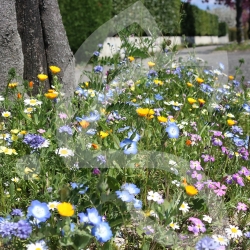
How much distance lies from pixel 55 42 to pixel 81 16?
697cm

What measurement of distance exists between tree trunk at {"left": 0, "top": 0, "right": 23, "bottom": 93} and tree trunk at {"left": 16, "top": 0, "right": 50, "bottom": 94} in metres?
0.27

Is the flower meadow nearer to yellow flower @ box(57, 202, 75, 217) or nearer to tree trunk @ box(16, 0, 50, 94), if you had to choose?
yellow flower @ box(57, 202, 75, 217)

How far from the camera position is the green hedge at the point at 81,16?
32.2 feet

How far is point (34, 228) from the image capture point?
4.65 feet

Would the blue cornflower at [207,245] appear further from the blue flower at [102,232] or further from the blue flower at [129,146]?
the blue flower at [129,146]

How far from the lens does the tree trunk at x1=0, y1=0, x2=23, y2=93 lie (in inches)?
108

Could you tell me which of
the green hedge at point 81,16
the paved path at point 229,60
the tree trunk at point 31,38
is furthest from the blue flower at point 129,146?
the green hedge at point 81,16

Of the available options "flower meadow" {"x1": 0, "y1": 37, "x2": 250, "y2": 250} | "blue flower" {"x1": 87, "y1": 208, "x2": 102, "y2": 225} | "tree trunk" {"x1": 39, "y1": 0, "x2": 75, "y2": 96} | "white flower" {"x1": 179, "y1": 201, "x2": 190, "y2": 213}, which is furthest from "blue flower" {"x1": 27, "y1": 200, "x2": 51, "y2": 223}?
"tree trunk" {"x1": 39, "y1": 0, "x2": 75, "y2": 96}

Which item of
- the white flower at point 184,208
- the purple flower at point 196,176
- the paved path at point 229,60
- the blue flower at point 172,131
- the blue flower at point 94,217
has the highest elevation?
the blue flower at point 172,131

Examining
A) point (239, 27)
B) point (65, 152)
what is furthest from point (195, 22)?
point (65, 152)

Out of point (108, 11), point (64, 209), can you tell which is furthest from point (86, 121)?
point (108, 11)

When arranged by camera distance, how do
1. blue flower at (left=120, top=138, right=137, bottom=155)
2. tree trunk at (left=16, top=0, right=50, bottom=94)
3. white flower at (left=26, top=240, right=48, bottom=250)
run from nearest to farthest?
white flower at (left=26, top=240, right=48, bottom=250) → blue flower at (left=120, top=138, right=137, bottom=155) → tree trunk at (left=16, top=0, right=50, bottom=94)

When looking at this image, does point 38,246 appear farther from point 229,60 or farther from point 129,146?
point 229,60

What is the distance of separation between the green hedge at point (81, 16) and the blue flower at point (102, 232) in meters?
9.11
